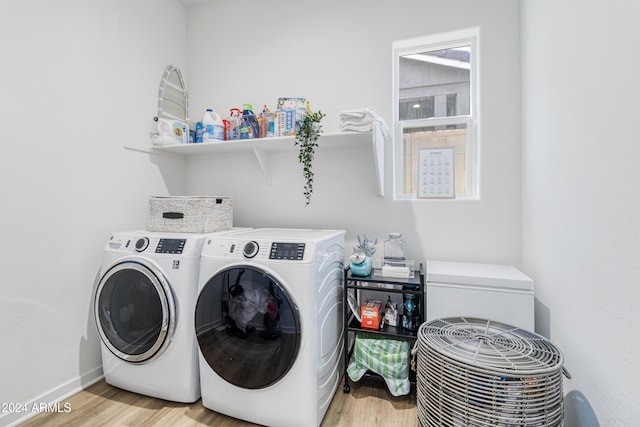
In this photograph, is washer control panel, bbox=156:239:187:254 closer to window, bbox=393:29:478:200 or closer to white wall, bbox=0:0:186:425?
white wall, bbox=0:0:186:425

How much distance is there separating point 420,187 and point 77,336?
92.8 inches

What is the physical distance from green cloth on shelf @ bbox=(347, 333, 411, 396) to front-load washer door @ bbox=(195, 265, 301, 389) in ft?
1.81

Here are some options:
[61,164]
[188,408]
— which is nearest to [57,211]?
[61,164]

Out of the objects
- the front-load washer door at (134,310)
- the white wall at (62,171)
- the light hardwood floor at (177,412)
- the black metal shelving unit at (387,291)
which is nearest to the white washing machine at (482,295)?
the black metal shelving unit at (387,291)

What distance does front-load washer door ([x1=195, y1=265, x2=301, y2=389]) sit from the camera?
1398mm

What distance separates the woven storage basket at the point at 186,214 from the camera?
6.05ft

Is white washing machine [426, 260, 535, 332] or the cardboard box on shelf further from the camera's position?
the cardboard box on shelf

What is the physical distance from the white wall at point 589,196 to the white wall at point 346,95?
27cm

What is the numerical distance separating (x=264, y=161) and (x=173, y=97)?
3.30ft

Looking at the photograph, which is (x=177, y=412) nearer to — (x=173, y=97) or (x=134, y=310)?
(x=134, y=310)

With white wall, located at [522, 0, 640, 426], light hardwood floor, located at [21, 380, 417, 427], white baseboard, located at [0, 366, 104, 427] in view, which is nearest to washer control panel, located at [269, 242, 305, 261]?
light hardwood floor, located at [21, 380, 417, 427]

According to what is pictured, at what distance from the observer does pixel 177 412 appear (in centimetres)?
161

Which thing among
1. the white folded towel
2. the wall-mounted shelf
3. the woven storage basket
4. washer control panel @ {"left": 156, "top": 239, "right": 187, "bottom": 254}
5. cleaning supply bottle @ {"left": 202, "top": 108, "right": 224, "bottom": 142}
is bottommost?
washer control panel @ {"left": 156, "top": 239, "right": 187, "bottom": 254}

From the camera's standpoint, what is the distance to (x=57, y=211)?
Answer: 168 cm
